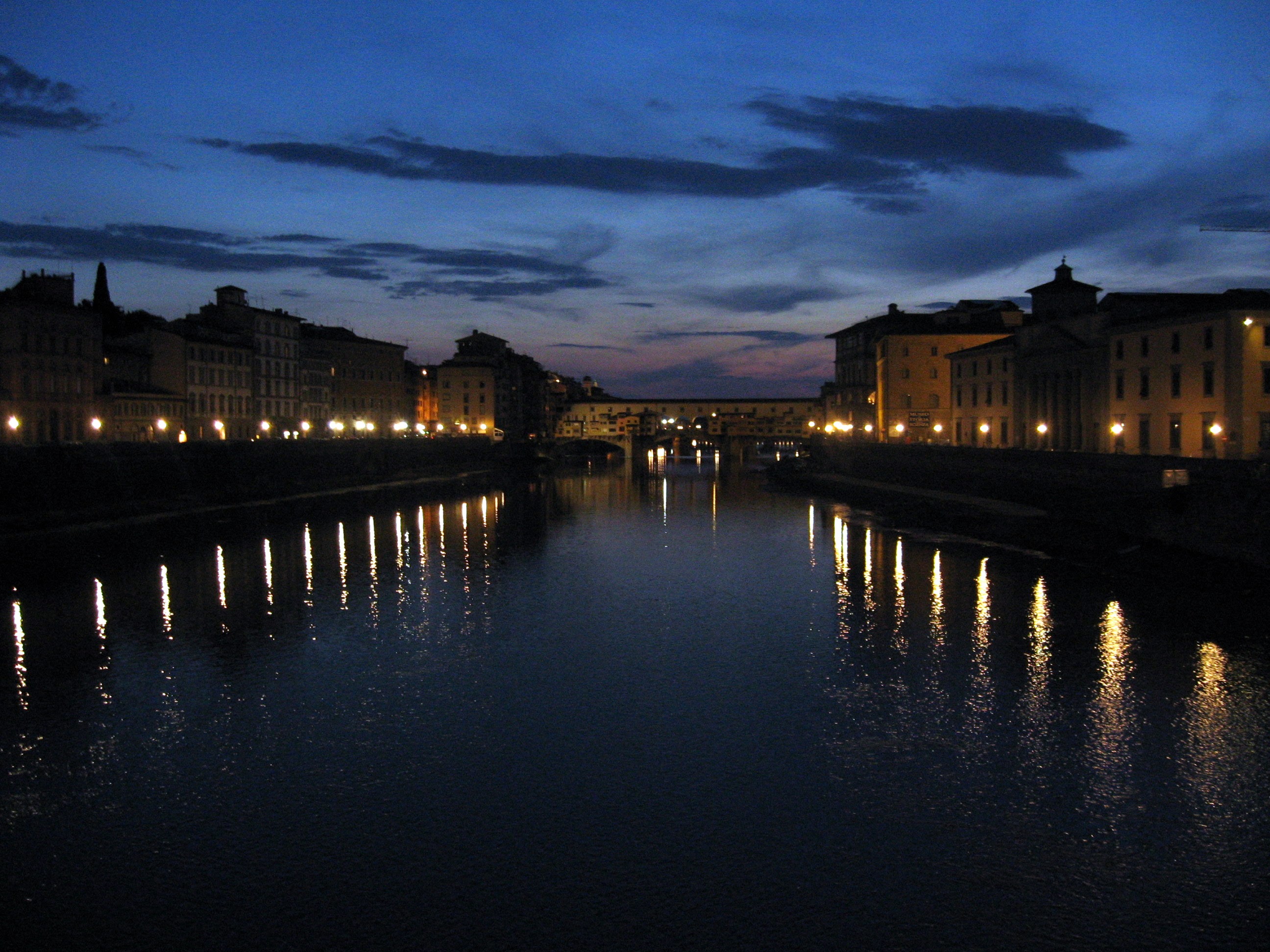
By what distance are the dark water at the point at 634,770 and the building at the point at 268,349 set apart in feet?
197

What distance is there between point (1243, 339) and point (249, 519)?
46234mm

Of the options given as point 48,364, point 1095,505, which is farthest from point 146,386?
point 1095,505

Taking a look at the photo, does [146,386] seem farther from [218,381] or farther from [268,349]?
[268,349]

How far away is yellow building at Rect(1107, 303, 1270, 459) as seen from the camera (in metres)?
45.2

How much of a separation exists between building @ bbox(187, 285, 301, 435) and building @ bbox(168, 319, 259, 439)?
0.63 m

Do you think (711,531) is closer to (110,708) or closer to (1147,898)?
(110,708)

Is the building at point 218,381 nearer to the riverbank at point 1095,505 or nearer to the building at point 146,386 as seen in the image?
the building at point 146,386

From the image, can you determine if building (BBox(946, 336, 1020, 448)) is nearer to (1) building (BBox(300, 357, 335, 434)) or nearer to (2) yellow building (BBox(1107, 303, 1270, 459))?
(2) yellow building (BBox(1107, 303, 1270, 459))

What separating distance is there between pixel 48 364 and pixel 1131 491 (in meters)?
58.5

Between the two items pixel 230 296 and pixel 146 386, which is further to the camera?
pixel 230 296

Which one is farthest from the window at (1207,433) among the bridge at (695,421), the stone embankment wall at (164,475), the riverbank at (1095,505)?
the bridge at (695,421)

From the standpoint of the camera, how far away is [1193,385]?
48375mm

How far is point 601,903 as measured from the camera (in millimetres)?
11172

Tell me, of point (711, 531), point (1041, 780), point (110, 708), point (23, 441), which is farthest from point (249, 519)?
point (1041, 780)
